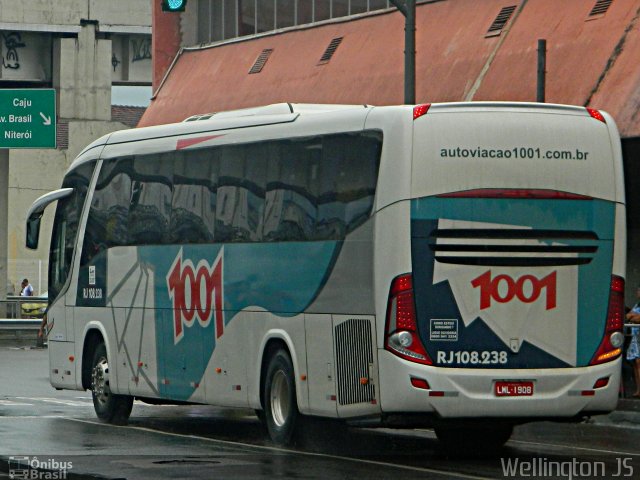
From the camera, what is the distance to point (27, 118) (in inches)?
1785

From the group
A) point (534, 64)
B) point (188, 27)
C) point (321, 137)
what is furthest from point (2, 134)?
point (321, 137)

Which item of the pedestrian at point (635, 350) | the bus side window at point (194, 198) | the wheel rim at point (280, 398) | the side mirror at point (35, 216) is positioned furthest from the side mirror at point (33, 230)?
the pedestrian at point (635, 350)

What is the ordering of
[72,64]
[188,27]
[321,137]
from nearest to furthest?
1. [321,137]
2. [188,27]
3. [72,64]

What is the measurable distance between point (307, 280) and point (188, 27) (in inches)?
1010

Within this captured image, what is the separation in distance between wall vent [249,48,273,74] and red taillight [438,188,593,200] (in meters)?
21.7

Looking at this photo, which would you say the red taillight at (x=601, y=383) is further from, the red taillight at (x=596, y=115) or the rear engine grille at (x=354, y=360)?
the red taillight at (x=596, y=115)

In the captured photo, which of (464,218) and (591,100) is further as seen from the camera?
(591,100)

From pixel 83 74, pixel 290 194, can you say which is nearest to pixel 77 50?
pixel 83 74

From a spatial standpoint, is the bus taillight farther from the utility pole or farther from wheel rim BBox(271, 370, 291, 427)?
the utility pole

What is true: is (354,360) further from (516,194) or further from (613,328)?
(613,328)

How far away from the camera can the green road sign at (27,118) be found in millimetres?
45031

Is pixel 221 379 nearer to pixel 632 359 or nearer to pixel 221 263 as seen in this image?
pixel 221 263

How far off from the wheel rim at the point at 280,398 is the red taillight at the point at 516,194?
2996 mm

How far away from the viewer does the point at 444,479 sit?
13398 mm
